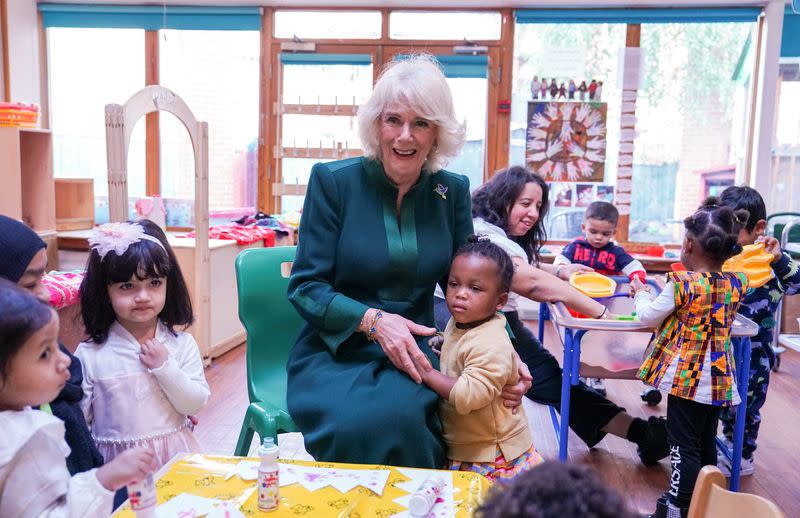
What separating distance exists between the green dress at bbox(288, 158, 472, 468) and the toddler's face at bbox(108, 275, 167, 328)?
13.8 inches

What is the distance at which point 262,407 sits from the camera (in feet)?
6.41

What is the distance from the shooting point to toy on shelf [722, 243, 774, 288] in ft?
8.70

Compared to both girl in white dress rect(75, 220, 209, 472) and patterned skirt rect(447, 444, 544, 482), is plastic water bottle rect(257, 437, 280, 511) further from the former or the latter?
patterned skirt rect(447, 444, 544, 482)

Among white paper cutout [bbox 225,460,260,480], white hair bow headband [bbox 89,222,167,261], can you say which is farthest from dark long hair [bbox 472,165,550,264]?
white paper cutout [bbox 225,460,260,480]

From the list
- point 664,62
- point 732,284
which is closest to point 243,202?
point 664,62

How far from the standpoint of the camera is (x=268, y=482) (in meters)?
1.19

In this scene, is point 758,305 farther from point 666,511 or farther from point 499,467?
point 499,467

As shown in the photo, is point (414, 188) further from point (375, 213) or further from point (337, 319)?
point (337, 319)

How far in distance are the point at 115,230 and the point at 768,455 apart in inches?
116

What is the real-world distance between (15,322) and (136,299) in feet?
2.00

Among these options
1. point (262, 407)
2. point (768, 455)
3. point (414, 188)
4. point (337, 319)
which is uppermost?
point (414, 188)

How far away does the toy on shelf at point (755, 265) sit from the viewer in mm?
2650

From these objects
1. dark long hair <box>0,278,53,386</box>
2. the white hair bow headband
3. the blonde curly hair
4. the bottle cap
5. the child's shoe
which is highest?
the blonde curly hair

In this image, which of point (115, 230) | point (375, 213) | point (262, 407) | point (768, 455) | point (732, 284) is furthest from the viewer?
point (768, 455)
